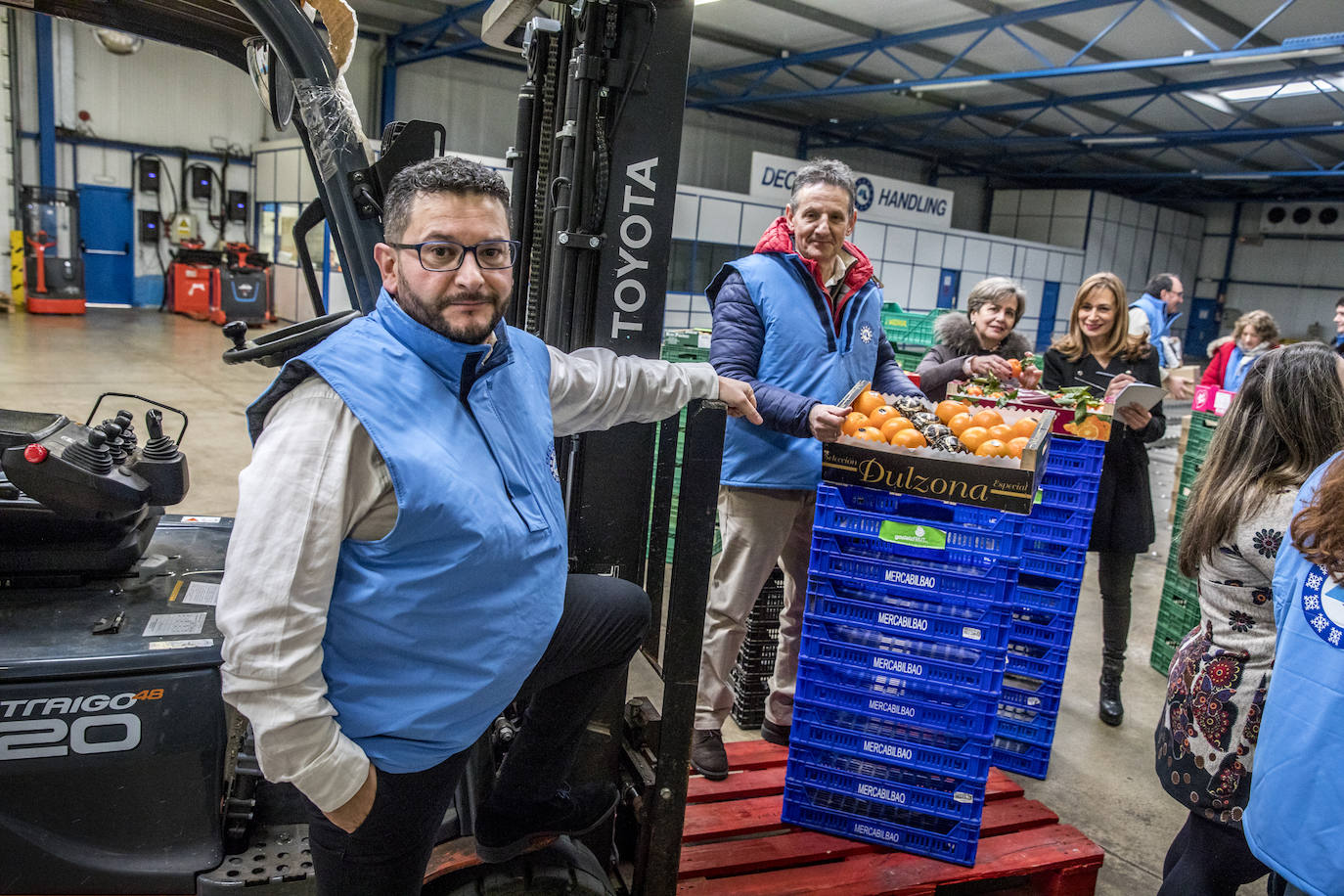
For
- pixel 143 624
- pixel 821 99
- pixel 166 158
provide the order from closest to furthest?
pixel 143 624 → pixel 166 158 → pixel 821 99

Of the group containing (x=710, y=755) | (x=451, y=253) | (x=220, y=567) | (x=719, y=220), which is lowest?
(x=710, y=755)

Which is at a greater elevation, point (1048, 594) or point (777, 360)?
point (777, 360)

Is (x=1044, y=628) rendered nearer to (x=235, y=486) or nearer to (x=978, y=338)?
(x=978, y=338)

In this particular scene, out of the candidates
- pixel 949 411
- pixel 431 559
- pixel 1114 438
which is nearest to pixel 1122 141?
pixel 1114 438

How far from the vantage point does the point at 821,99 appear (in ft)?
74.2

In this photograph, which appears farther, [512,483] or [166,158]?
[166,158]

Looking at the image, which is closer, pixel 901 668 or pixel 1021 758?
pixel 901 668

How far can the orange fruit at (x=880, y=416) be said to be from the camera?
9.73 feet

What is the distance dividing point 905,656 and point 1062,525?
1.32 m

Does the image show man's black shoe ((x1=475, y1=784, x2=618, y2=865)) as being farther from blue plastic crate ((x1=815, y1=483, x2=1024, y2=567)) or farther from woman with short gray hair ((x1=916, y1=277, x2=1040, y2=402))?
woman with short gray hair ((x1=916, y1=277, x2=1040, y2=402))

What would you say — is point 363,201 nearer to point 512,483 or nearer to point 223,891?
point 512,483

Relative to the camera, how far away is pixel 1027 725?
13.4 feet

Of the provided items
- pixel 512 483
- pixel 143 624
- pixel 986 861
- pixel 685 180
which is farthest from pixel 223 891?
pixel 685 180

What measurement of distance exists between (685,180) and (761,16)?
759 cm
